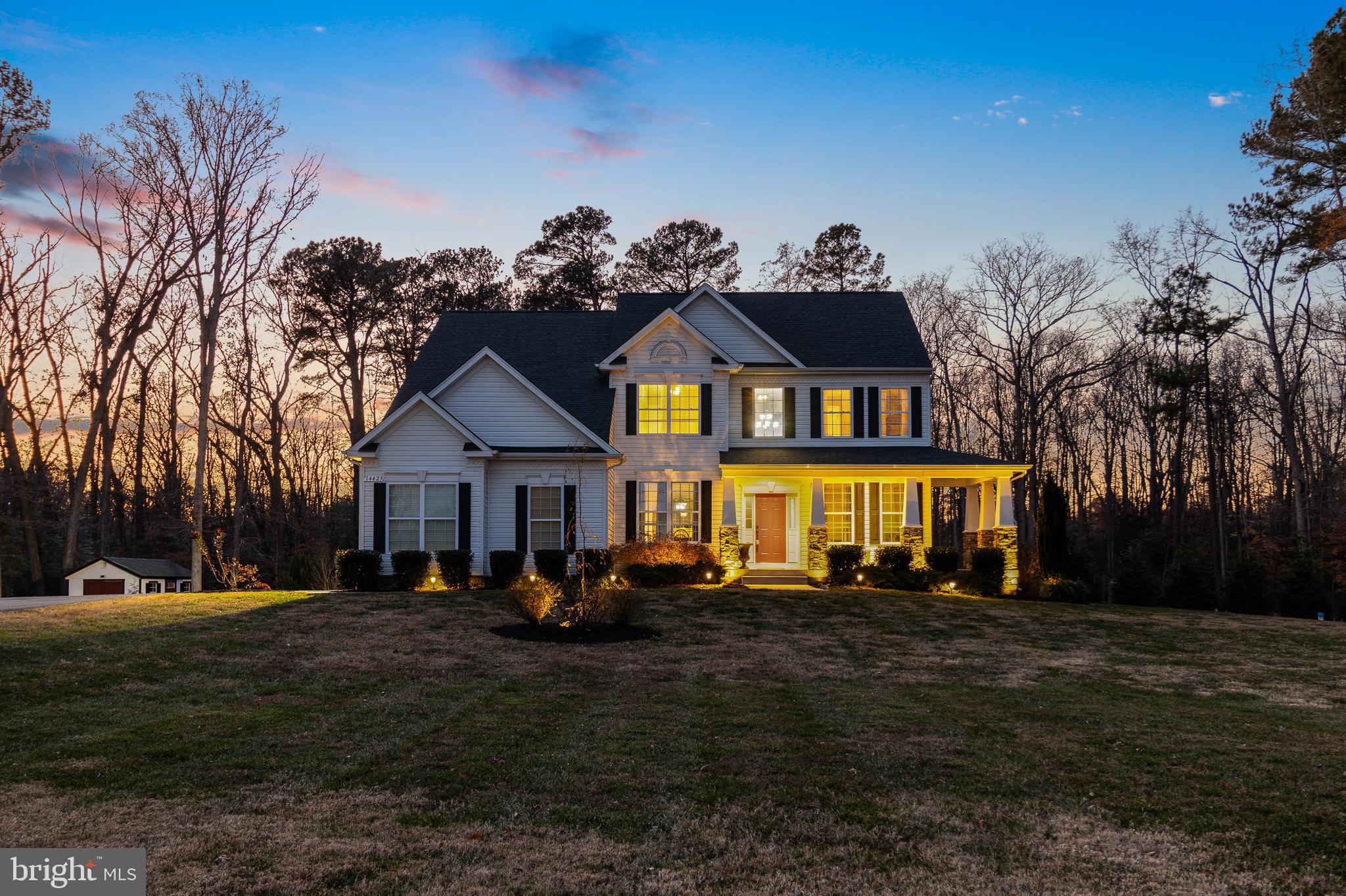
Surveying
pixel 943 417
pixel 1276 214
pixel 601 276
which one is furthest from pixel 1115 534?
pixel 601 276

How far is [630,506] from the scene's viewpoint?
2480cm

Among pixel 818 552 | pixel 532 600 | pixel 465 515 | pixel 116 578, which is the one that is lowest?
pixel 116 578

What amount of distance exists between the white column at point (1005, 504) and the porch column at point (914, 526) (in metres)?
1.97

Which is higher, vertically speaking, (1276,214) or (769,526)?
(1276,214)

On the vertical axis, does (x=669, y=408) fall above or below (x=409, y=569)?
above

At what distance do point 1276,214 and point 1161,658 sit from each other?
23.4 m

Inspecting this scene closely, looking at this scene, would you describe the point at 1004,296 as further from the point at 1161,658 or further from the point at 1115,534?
the point at 1161,658

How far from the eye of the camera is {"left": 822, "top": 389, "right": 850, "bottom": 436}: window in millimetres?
26703

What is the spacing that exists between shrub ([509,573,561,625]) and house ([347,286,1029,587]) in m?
5.79

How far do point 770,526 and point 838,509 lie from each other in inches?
77.6

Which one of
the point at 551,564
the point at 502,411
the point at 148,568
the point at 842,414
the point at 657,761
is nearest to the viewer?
the point at 657,761

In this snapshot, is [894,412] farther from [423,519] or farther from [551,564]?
[423,519]

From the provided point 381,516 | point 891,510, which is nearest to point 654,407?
point 891,510

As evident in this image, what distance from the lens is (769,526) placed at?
85.8ft
